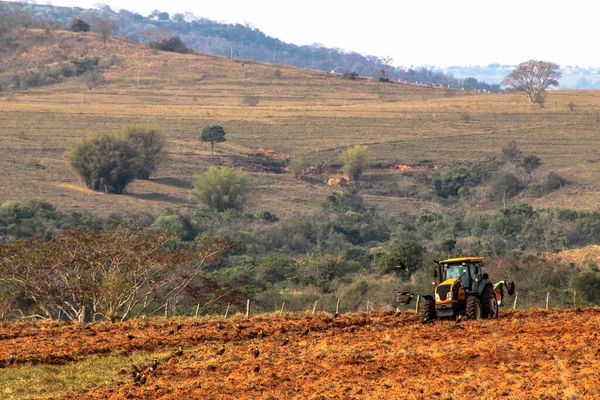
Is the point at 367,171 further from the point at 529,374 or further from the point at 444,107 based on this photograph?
the point at 529,374

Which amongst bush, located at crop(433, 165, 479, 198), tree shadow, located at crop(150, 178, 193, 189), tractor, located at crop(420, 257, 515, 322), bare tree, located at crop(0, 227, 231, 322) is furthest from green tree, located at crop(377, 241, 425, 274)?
bush, located at crop(433, 165, 479, 198)

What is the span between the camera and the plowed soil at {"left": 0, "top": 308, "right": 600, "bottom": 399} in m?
11.5

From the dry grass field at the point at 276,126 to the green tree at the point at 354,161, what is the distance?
117 cm

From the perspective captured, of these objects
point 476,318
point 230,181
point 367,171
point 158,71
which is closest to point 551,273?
point 476,318

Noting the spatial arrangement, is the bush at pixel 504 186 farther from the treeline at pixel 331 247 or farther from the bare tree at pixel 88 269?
the bare tree at pixel 88 269

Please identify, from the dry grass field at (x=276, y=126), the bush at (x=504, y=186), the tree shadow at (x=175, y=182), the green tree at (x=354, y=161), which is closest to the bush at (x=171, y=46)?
the dry grass field at (x=276, y=126)

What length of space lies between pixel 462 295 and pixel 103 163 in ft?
158

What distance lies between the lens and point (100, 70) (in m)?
104

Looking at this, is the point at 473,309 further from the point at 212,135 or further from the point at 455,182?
the point at 212,135

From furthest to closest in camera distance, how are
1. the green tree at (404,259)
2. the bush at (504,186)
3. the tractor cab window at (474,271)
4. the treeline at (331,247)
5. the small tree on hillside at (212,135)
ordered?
the small tree on hillside at (212,135)
the bush at (504,186)
the green tree at (404,259)
the treeline at (331,247)
the tractor cab window at (474,271)

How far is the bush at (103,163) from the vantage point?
65.0 metres

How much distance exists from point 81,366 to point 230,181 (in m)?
49.3

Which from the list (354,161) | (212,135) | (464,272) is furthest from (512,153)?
(464,272)

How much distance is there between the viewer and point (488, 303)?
1941 centimetres
